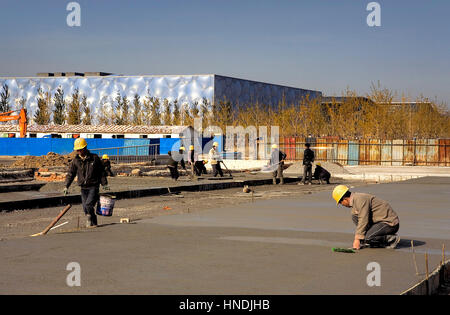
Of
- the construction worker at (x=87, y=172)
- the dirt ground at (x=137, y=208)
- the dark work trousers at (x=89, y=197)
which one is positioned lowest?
the dirt ground at (x=137, y=208)

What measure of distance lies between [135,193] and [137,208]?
3969 mm

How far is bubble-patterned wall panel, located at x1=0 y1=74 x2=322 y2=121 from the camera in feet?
323

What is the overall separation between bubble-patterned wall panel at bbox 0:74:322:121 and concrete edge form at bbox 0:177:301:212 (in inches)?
2630

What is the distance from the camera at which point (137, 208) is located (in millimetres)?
19062

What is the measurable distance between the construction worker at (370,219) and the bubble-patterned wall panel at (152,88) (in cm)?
8636

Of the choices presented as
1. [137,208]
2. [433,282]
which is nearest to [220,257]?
[433,282]

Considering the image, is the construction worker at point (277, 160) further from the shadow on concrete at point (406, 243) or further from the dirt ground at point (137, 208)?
the shadow on concrete at point (406, 243)

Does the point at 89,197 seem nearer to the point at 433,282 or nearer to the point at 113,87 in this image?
the point at 433,282

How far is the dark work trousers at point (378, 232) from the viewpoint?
421 inches

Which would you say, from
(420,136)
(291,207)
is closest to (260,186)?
(291,207)

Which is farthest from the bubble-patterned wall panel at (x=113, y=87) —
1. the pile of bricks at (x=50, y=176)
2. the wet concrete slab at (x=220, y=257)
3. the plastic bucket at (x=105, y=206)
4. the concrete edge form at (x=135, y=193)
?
the wet concrete slab at (x=220, y=257)

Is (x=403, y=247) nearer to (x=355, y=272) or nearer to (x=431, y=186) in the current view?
(x=355, y=272)

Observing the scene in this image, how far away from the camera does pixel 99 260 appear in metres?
9.82

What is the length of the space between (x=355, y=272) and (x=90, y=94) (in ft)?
328
